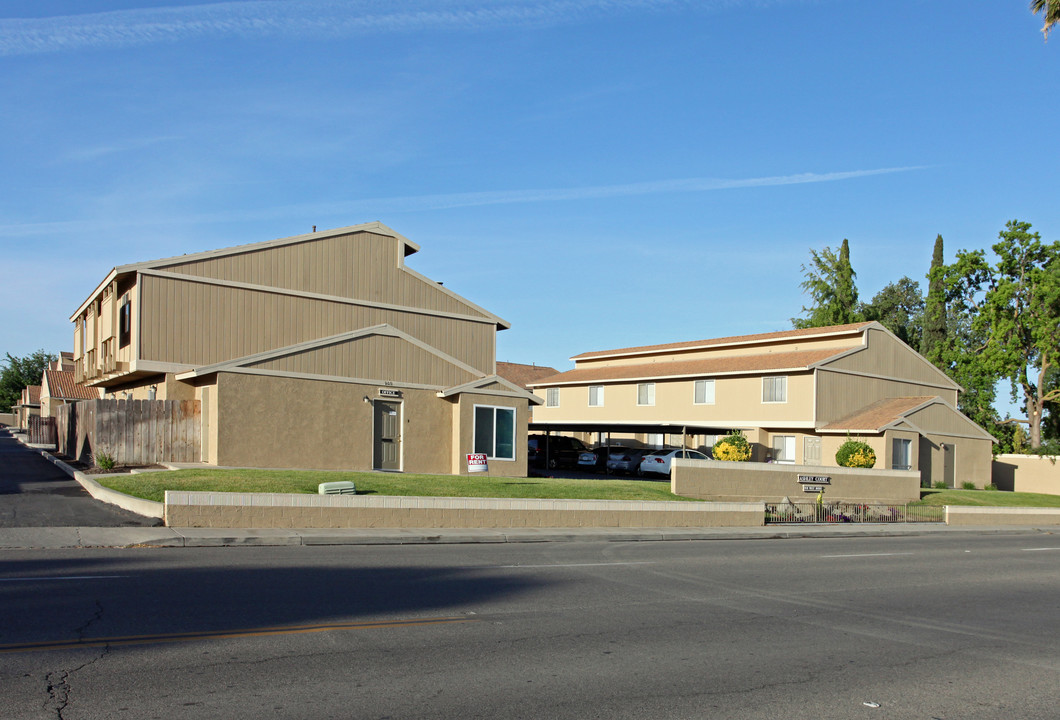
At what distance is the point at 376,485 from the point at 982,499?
28.9m

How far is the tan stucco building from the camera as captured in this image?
25344 mm

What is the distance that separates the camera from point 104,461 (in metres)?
22.9

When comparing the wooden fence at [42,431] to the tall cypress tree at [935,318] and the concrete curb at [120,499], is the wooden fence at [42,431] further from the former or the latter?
the tall cypress tree at [935,318]

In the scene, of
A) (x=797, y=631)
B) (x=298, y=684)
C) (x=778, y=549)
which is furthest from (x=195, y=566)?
(x=778, y=549)

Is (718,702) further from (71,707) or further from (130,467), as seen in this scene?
(130,467)

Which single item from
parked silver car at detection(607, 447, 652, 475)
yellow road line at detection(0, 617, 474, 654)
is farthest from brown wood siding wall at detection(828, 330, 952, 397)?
yellow road line at detection(0, 617, 474, 654)

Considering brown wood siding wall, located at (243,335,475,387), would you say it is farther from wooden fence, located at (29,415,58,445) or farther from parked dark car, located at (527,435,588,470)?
wooden fence, located at (29,415,58,445)

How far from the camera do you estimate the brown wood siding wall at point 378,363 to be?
26.1 metres

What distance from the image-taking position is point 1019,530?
29797 mm

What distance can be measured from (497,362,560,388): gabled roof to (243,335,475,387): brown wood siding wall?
1157 inches

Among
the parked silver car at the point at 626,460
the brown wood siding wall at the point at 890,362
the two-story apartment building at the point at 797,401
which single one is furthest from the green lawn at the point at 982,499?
the parked silver car at the point at 626,460

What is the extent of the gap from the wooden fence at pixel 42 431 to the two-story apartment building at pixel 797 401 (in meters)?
23.8

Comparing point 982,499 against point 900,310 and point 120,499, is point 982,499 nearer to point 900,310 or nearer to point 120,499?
point 120,499

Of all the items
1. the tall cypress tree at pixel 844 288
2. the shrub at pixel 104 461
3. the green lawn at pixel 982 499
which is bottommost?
the green lawn at pixel 982 499
